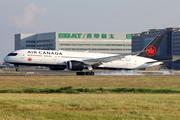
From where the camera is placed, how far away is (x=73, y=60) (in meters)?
60.0

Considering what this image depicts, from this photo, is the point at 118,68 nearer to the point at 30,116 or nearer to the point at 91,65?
the point at 91,65

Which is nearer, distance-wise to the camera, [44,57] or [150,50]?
[44,57]

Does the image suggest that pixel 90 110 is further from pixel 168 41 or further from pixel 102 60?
pixel 168 41

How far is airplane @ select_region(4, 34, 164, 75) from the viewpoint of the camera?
58875mm

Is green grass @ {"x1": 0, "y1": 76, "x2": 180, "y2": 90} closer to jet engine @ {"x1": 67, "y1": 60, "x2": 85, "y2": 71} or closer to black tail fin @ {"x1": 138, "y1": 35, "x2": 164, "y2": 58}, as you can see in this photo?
jet engine @ {"x1": 67, "y1": 60, "x2": 85, "y2": 71}

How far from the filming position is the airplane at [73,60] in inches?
2318

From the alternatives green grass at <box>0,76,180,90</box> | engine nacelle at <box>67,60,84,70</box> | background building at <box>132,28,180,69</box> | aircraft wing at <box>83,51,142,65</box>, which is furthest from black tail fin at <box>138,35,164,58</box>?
background building at <box>132,28,180,69</box>

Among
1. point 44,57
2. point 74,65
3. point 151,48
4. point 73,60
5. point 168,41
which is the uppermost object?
point 168,41

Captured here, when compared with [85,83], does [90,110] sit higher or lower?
higher

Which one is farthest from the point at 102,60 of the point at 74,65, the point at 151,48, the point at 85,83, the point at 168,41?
the point at 168,41

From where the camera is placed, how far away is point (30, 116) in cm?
1833

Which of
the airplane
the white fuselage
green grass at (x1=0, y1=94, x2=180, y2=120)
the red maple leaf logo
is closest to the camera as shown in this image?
green grass at (x1=0, y1=94, x2=180, y2=120)

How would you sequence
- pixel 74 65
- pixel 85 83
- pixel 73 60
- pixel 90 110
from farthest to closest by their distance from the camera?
pixel 73 60 < pixel 74 65 < pixel 85 83 < pixel 90 110

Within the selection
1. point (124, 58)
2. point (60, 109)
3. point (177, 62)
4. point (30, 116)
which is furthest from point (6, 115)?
point (177, 62)
